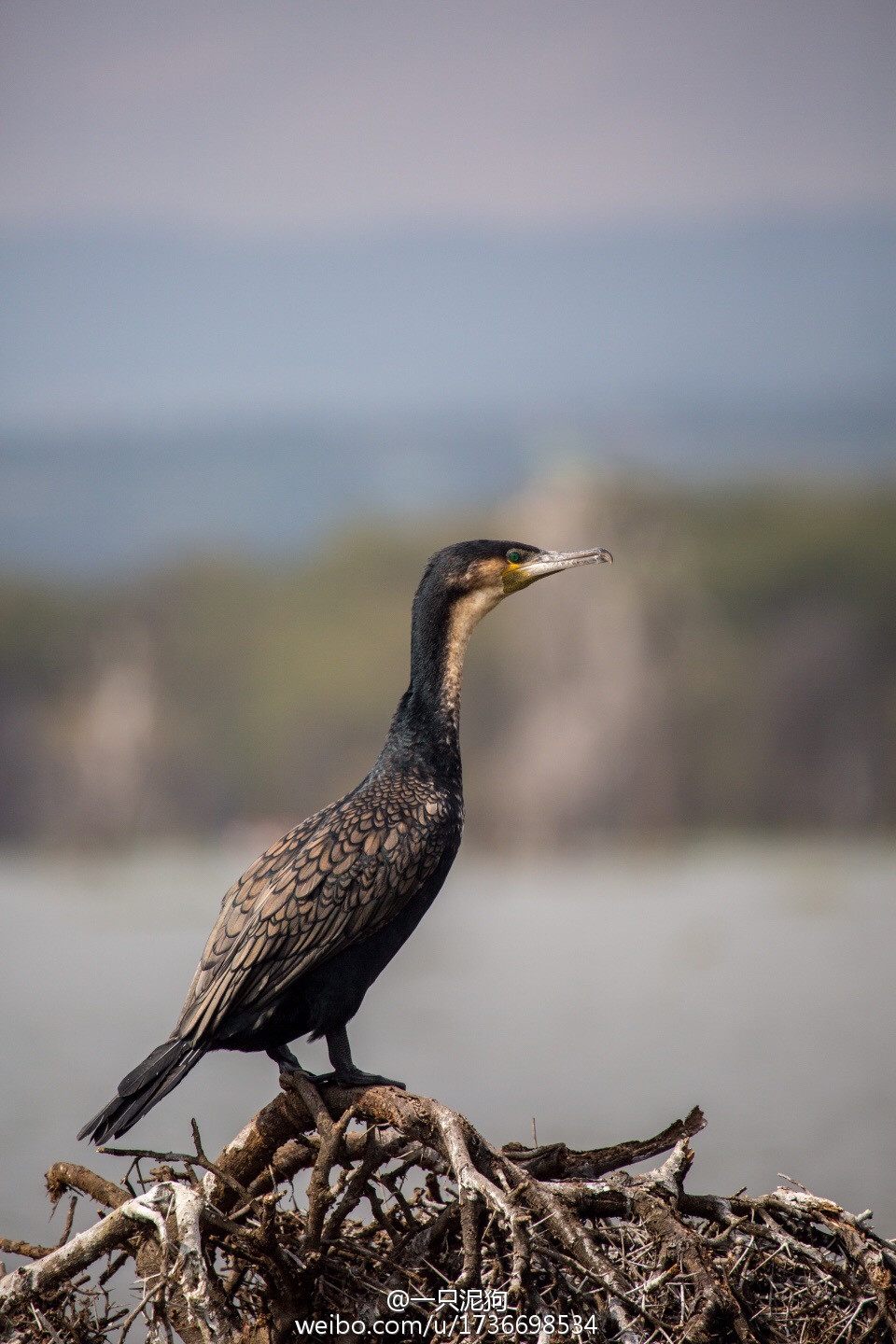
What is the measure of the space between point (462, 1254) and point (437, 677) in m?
1.17

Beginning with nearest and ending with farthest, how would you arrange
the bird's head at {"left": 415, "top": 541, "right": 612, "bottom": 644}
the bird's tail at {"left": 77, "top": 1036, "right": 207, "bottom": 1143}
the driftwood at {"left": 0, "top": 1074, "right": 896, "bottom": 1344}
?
the driftwood at {"left": 0, "top": 1074, "right": 896, "bottom": 1344} → the bird's tail at {"left": 77, "top": 1036, "right": 207, "bottom": 1143} → the bird's head at {"left": 415, "top": 541, "right": 612, "bottom": 644}

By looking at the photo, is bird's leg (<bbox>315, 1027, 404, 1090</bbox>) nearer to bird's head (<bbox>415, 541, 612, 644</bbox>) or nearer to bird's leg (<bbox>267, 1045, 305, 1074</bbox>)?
bird's leg (<bbox>267, 1045, 305, 1074</bbox>)

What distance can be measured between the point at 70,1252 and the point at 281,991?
1.91 ft

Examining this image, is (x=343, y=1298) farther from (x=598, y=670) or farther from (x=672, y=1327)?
(x=598, y=670)

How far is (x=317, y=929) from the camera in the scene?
240 centimetres

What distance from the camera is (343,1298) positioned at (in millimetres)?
2203

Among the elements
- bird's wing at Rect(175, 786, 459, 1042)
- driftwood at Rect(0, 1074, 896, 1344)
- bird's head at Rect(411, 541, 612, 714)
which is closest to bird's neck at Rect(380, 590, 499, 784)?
bird's head at Rect(411, 541, 612, 714)

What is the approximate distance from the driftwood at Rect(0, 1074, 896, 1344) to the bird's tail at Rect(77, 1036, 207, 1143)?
83mm

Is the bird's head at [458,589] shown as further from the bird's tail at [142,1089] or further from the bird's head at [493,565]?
the bird's tail at [142,1089]

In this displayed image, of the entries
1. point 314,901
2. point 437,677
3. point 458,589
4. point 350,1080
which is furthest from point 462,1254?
point 458,589

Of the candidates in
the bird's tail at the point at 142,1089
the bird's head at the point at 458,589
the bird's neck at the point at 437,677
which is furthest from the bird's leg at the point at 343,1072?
the bird's head at the point at 458,589

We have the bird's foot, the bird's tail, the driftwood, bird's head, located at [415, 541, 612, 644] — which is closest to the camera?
the driftwood

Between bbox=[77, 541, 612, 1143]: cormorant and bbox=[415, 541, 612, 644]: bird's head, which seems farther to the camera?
bbox=[415, 541, 612, 644]: bird's head

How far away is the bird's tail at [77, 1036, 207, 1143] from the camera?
2221 mm
